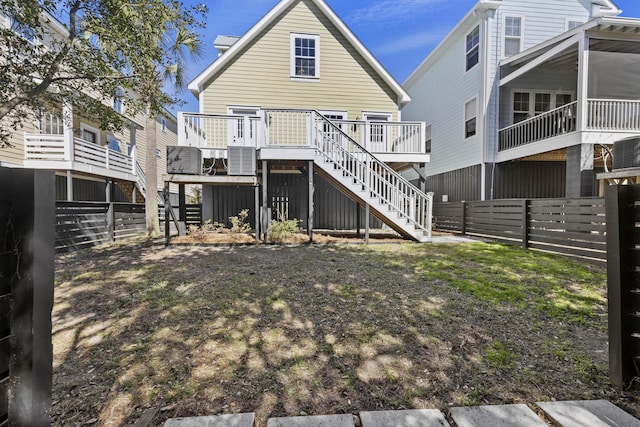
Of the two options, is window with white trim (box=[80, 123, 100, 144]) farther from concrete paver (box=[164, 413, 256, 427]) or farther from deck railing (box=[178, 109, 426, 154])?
concrete paver (box=[164, 413, 256, 427])

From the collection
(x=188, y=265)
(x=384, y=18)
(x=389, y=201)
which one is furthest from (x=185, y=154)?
(x=384, y=18)

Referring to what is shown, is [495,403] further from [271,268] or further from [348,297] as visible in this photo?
[271,268]

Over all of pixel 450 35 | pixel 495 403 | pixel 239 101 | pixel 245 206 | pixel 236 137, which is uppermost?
pixel 450 35

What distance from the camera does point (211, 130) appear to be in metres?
10.0

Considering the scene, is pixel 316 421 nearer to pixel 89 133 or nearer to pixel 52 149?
pixel 52 149

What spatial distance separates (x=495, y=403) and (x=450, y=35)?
586 inches

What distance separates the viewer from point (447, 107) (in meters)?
13.8

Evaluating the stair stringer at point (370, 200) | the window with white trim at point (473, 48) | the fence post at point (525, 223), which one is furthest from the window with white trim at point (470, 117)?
the stair stringer at point (370, 200)

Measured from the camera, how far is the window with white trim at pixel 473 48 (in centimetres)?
Result: 1161

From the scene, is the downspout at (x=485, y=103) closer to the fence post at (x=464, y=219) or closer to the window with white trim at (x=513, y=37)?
the window with white trim at (x=513, y=37)

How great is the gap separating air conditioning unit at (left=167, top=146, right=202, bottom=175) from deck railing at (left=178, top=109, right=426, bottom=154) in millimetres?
1118

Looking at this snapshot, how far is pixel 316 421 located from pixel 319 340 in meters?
0.95

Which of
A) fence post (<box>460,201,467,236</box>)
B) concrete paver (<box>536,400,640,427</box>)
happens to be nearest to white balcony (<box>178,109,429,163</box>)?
fence post (<box>460,201,467,236</box>)

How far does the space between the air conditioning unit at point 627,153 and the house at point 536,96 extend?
59cm
